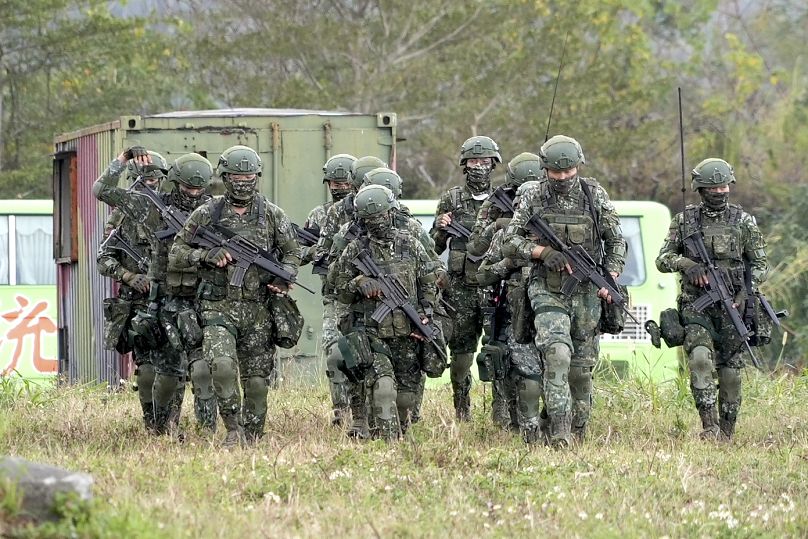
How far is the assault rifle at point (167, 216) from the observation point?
452 inches

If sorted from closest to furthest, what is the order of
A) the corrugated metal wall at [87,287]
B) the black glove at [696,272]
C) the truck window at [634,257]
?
the black glove at [696,272]
the corrugated metal wall at [87,287]
the truck window at [634,257]

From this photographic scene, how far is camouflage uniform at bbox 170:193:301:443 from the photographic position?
1101 centimetres

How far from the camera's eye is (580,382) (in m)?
11.3

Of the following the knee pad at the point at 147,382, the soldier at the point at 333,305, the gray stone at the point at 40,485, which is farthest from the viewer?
the soldier at the point at 333,305

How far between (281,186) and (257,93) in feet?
54.9

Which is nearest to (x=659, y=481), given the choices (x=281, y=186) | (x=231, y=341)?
(x=231, y=341)

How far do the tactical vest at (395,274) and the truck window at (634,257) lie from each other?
7699mm

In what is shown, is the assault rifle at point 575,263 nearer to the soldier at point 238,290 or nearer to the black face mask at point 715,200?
the black face mask at point 715,200

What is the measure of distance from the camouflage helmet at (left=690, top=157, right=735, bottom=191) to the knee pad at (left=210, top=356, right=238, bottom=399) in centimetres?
315

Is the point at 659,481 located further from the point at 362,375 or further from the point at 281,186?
the point at 281,186

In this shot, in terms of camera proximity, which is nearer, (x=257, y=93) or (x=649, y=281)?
(x=649, y=281)

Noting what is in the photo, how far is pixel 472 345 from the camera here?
41.9 feet

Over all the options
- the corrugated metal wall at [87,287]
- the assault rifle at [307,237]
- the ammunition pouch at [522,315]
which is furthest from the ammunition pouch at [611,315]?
the corrugated metal wall at [87,287]

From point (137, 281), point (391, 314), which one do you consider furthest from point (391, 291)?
point (137, 281)
